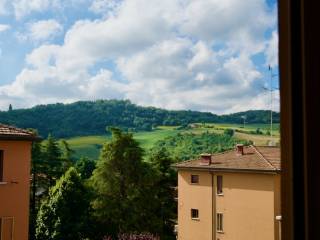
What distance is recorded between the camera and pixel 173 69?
123ft

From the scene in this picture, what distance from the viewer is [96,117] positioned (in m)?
25.5

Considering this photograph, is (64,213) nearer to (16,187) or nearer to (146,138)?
(16,187)

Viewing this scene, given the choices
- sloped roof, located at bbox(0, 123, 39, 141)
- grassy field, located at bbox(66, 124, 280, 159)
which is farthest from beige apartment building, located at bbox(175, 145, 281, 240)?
grassy field, located at bbox(66, 124, 280, 159)

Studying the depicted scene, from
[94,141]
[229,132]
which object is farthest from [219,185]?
[94,141]

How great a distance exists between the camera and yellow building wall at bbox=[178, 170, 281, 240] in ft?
36.7

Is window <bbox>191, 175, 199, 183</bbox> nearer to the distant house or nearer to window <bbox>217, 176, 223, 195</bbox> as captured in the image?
window <bbox>217, 176, 223, 195</bbox>

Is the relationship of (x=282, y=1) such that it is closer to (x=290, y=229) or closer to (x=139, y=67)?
(x=290, y=229)

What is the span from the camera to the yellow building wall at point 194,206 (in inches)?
514

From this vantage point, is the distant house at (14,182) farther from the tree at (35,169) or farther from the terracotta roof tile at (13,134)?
the tree at (35,169)

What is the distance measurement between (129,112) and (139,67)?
12.7 meters

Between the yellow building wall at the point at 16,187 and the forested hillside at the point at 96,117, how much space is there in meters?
11.2

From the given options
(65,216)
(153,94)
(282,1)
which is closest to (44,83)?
(153,94)

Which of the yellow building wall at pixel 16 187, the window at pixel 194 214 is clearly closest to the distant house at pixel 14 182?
the yellow building wall at pixel 16 187

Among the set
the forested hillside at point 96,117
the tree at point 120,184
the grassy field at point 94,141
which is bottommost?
the tree at point 120,184
